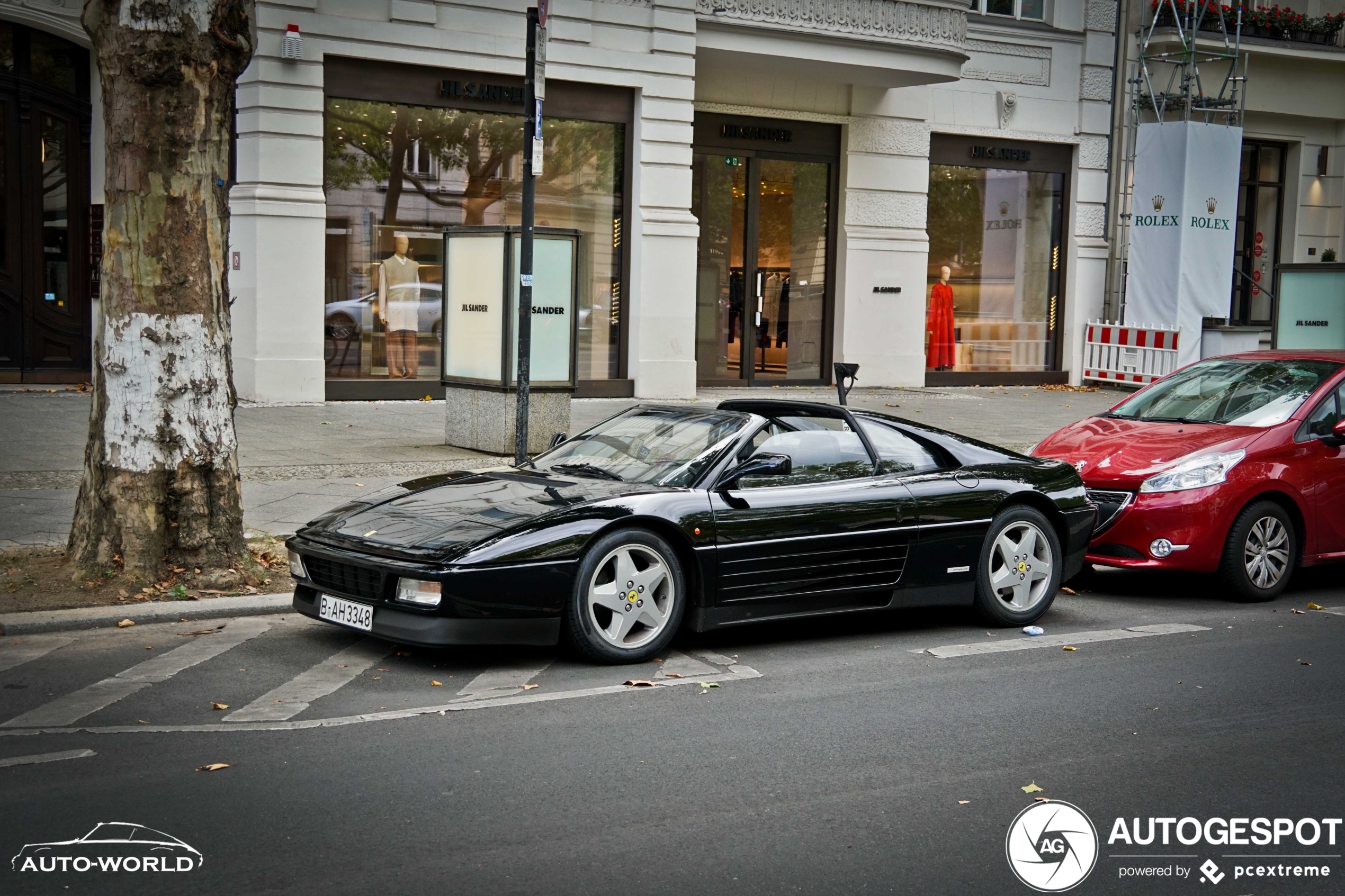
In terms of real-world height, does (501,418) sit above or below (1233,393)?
below

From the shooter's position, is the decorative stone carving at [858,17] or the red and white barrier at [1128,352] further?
the red and white barrier at [1128,352]

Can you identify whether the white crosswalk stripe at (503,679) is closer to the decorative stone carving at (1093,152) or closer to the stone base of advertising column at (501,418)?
the stone base of advertising column at (501,418)

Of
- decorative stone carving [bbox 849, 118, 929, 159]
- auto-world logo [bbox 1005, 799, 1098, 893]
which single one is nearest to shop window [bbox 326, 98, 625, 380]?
decorative stone carving [bbox 849, 118, 929, 159]

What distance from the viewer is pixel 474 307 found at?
14.2m

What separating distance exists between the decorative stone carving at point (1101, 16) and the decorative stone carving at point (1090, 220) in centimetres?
290

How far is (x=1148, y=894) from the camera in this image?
4.31m

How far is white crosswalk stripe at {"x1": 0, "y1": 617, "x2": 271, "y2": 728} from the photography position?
580cm

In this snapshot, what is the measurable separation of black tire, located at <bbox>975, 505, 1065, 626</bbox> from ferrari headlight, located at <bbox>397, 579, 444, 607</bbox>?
3.09 meters

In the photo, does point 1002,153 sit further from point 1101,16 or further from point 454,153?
point 454,153

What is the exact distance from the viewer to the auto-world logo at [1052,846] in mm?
4418

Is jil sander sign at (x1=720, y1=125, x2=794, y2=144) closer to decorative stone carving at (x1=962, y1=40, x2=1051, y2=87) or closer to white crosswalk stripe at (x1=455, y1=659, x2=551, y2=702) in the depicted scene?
decorative stone carving at (x1=962, y1=40, x2=1051, y2=87)

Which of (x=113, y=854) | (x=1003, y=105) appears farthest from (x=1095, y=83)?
(x=113, y=854)

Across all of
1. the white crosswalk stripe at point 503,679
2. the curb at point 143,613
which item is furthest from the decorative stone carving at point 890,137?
the white crosswalk stripe at point 503,679

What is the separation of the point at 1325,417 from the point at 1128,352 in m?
14.9
